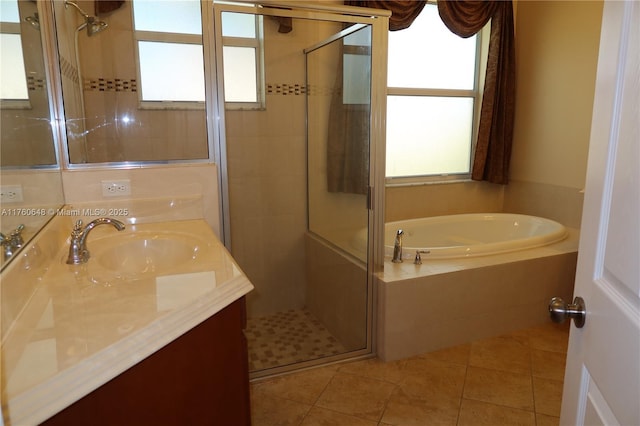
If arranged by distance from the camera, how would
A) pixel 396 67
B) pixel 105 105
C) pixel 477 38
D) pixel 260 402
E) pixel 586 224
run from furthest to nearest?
pixel 477 38
pixel 396 67
pixel 105 105
pixel 260 402
pixel 586 224

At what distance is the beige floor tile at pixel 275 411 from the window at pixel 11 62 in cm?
155

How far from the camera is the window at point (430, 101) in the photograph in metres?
3.45

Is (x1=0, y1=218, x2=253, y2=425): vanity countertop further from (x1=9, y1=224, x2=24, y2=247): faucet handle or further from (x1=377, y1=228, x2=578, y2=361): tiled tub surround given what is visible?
(x1=377, y1=228, x2=578, y2=361): tiled tub surround

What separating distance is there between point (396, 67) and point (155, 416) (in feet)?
10.2

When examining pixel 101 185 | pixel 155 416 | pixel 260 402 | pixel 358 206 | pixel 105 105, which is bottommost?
pixel 260 402

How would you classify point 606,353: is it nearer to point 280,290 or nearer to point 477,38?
point 280,290

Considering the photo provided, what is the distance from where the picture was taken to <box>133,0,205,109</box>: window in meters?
2.22

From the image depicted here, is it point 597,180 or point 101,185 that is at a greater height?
point 597,180

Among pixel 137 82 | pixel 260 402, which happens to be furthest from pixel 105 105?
pixel 260 402

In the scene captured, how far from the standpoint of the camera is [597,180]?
0.79 metres

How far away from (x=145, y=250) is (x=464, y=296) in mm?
1746

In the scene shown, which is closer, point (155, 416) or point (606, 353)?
point (606, 353)

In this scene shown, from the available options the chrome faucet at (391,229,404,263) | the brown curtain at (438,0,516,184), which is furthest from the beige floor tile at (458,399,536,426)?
the brown curtain at (438,0,516,184)

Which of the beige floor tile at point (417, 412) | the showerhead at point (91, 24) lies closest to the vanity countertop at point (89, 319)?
the beige floor tile at point (417, 412)
